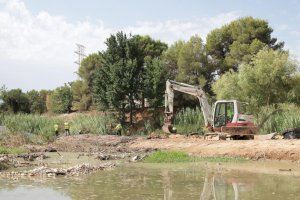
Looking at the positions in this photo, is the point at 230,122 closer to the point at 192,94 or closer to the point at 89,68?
the point at 192,94

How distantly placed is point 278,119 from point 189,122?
7.54 meters

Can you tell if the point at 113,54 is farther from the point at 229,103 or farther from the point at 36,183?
the point at 36,183

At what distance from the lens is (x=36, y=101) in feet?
239

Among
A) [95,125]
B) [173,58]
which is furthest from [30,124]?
[173,58]

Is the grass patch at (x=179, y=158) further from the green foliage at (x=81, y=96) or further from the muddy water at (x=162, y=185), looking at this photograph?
the green foliage at (x=81, y=96)

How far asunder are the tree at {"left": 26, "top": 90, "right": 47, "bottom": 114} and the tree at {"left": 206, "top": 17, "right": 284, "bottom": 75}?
3410 cm

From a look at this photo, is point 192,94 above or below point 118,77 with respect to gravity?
below

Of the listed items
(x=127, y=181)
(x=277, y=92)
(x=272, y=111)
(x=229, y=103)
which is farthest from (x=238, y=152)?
(x=277, y=92)

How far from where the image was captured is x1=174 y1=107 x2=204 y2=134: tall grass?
1385 inches

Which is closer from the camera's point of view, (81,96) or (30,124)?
(30,124)

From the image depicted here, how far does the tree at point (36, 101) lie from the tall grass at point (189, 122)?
3868 centimetres

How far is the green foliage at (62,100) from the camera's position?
6194 centimetres

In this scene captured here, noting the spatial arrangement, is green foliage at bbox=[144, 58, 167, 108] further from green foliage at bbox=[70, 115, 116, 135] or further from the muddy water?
the muddy water

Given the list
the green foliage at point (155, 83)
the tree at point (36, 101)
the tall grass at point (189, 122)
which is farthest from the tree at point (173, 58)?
the tree at point (36, 101)
